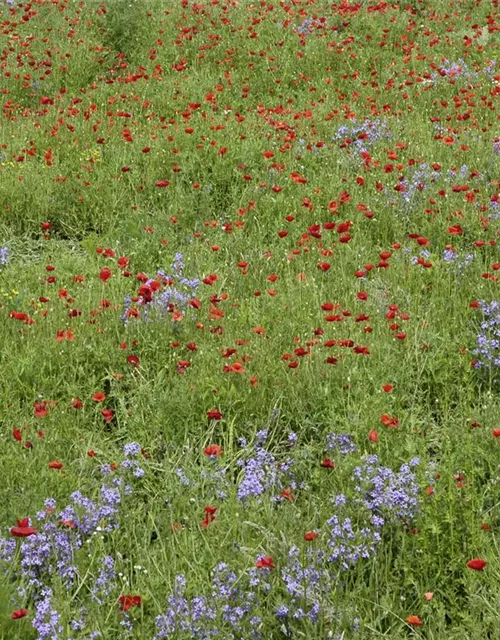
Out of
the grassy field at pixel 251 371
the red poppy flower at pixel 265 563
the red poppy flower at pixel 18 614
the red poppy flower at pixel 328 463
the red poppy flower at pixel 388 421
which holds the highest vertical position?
the red poppy flower at pixel 18 614

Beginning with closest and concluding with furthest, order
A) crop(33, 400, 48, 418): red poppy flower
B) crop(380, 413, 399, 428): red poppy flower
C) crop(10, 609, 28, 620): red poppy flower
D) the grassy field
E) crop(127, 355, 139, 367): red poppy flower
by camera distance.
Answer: crop(10, 609, 28, 620): red poppy flower, the grassy field, crop(380, 413, 399, 428): red poppy flower, crop(33, 400, 48, 418): red poppy flower, crop(127, 355, 139, 367): red poppy flower

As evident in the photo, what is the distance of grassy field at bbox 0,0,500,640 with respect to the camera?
2729 millimetres

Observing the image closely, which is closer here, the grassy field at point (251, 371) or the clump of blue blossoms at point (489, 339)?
the grassy field at point (251, 371)

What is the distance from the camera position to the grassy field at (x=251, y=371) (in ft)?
8.95

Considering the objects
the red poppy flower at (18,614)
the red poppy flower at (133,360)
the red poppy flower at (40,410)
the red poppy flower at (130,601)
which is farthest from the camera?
the red poppy flower at (133,360)

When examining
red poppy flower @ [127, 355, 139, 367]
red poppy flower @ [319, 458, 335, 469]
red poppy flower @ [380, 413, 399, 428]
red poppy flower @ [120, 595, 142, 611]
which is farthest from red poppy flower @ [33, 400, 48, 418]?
red poppy flower @ [380, 413, 399, 428]

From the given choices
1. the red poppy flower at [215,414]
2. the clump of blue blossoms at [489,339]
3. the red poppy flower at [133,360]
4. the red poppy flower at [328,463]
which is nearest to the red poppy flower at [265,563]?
the red poppy flower at [328,463]

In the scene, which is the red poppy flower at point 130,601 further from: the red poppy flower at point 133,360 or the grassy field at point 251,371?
the red poppy flower at point 133,360

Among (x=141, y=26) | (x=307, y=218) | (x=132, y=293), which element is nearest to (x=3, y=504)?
(x=132, y=293)

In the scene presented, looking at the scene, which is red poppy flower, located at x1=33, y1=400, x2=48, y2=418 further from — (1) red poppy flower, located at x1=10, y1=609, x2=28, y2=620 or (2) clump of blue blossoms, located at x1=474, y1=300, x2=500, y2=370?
(2) clump of blue blossoms, located at x1=474, y1=300, x2=500, y2=370

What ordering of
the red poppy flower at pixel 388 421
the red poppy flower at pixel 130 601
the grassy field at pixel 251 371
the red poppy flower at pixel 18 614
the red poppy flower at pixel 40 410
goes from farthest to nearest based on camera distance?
the red poppy flower at pixel 40 410, the red poppy flower at pixel 388 421, the grassy field at pixel 251 371, the red poppy flower at pixel 130 601, the red poppy flower at pixel 18 614

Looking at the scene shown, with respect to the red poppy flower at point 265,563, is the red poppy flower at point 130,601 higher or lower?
lower

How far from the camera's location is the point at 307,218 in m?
5.80

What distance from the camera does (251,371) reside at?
3939mm
